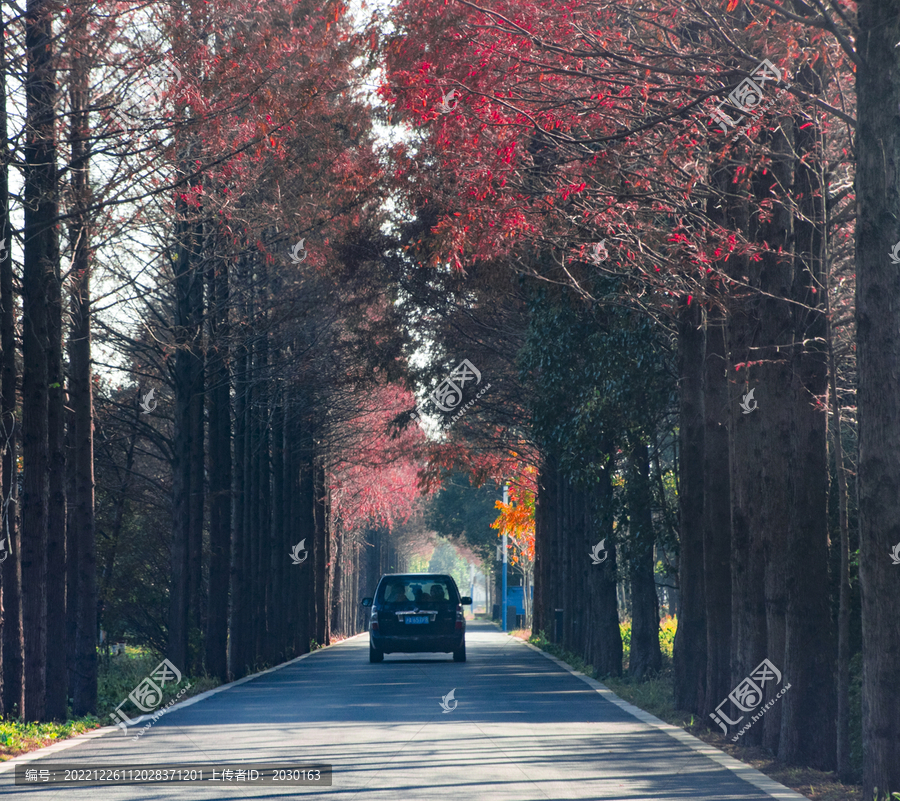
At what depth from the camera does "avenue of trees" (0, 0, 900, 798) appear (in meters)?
10.6

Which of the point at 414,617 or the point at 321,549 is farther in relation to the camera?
the point at 321,549

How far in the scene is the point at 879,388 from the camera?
332 inches

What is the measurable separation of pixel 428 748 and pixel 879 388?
537 centimetres

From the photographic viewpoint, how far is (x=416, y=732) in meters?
12.8

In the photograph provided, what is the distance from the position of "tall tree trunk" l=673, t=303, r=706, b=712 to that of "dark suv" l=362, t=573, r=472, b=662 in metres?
11.6

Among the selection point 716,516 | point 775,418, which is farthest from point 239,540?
point 775,418

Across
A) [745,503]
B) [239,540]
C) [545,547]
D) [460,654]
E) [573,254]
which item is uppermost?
[573,254]

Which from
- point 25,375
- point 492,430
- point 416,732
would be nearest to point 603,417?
point 416,732

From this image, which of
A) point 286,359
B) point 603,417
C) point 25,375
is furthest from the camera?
point 286,359

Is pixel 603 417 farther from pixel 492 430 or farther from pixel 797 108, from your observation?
pixel 492 430

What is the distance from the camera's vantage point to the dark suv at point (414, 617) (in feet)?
88.9

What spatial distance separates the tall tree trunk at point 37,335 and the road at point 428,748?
1.54m

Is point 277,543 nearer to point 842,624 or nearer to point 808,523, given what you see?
point 808,523

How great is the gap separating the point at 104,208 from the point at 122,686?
12.6 meters
